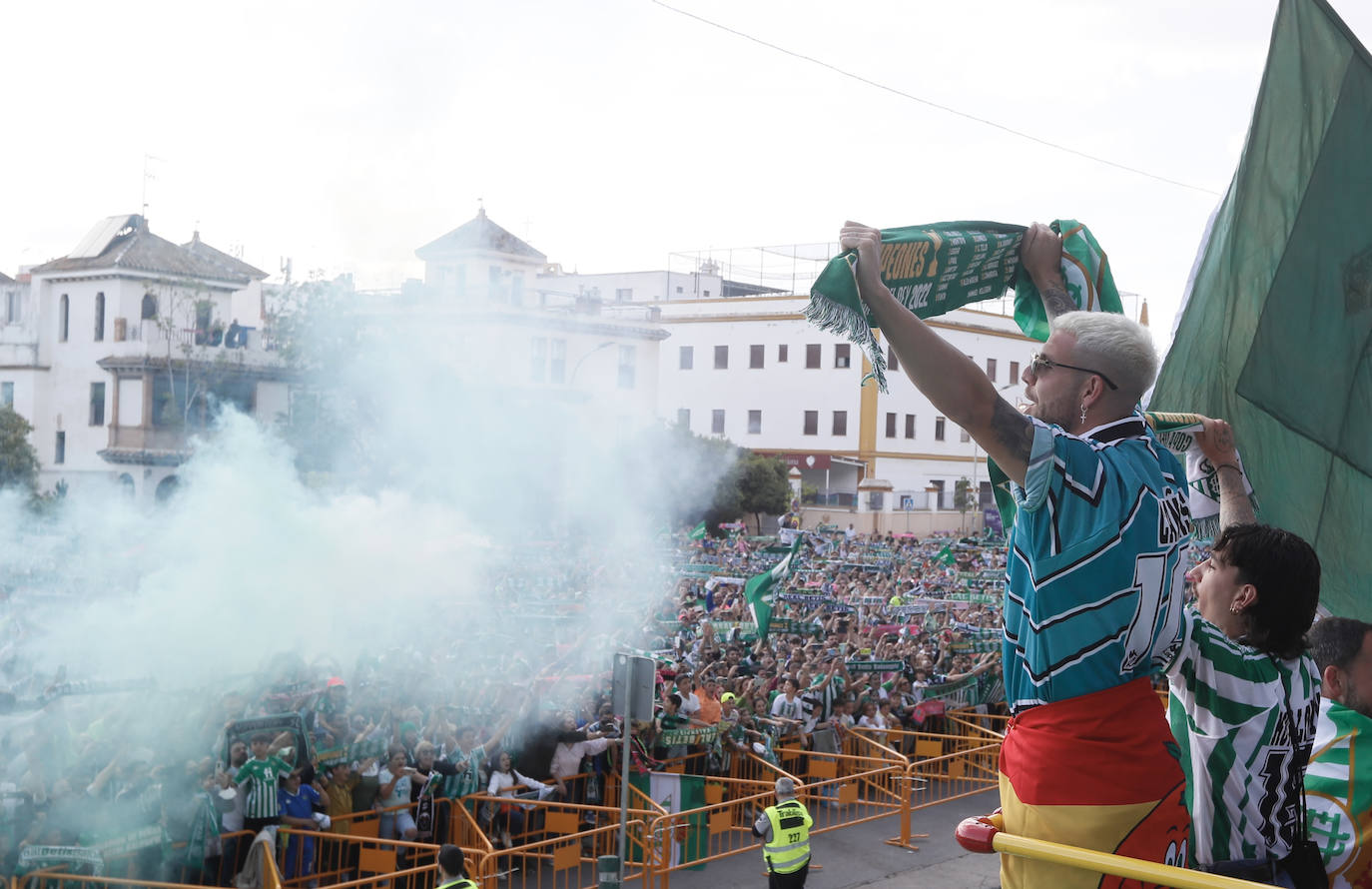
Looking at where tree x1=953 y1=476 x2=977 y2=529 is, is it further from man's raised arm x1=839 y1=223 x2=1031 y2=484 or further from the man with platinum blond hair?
man's raised arm x1=839 y1=223 x2=1031 y2=484

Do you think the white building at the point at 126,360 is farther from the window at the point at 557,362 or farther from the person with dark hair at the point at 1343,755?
the person with dark hair at the point at 1343,755

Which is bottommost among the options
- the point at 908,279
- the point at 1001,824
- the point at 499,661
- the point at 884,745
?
the point at 884,745

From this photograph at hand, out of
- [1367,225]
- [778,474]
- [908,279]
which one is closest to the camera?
[908,279]

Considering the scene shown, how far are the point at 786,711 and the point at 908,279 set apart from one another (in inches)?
527

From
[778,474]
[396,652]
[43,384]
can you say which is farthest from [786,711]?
[43,384]

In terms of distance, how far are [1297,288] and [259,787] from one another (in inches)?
354

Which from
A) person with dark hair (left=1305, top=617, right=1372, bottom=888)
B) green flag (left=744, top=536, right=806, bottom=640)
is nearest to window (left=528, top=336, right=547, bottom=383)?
green flag (left=744, top=536, right=806, bottom=640)

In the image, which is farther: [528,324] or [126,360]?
[126,360]

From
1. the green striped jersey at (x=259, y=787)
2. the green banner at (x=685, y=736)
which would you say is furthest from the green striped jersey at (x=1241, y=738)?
the green banner at (x=685, y=736)

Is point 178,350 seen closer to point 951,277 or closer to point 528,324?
point 528,324

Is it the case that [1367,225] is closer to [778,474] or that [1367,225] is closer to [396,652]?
[396,652]

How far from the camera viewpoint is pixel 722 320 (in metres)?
75.5

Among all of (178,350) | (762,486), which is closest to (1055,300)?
(762,486)

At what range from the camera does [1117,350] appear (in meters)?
2.71
